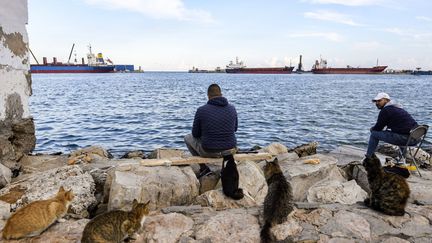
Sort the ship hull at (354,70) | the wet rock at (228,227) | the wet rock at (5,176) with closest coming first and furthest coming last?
the wet rock at (228,227) → the wet rock at (5,176) → the ship hull at (354,70)

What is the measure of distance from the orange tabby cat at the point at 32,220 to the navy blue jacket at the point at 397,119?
6064 millimetres

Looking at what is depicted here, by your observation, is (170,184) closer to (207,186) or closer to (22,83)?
(207,186)

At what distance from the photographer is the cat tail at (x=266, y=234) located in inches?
149

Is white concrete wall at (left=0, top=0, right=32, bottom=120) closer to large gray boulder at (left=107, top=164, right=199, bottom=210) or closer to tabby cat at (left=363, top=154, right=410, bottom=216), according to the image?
large gray boulder at (left=107, top=164, right=199, bottom=210)

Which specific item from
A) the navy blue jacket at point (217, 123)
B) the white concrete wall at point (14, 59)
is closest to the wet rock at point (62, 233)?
the navy blue jacket at point (217, 123)

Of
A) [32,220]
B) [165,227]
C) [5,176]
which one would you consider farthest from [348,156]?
[5,176]

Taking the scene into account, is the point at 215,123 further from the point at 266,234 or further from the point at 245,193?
the point at 266,234

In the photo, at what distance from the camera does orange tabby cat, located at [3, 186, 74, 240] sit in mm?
3729

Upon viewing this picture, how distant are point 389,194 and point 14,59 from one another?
674cm

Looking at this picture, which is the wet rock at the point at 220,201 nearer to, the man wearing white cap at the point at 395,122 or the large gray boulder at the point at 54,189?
the large gray boulder at the point at 54,189

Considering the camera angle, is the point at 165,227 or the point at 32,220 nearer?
the point at 32,220

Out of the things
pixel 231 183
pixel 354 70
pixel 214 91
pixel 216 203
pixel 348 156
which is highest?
pixel 354 70

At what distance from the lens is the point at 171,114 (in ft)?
76.4

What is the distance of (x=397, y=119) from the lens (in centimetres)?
677
